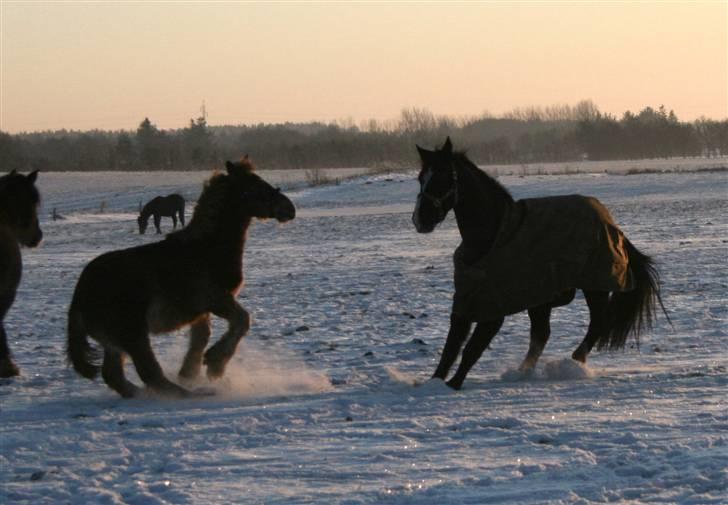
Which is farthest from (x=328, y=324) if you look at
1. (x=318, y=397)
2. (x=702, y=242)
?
(x=702, y=242)

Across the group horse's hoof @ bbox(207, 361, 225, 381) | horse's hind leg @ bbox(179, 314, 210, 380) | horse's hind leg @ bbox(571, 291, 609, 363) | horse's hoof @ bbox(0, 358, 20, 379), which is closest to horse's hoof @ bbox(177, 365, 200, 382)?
horse's hind leg @ bbox(179, 314, 210, 380)

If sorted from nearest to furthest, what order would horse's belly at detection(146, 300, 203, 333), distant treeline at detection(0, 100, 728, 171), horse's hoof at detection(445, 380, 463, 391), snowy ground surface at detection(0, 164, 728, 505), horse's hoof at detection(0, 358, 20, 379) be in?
1. snowy ground surface at detection(0, 164, 728, 505)
2. horse's belly at detection(146, 300, 203, 333)
3. horse's hoof at detection(445, 380, 463, 391)
4. horse's hoof at detection(0, 358, 20, 379)
5. distant treeline at detection(0, 100, 728, 171)

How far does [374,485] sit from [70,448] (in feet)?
5.97

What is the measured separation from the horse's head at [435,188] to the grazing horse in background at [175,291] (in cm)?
108

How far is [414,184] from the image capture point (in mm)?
52500

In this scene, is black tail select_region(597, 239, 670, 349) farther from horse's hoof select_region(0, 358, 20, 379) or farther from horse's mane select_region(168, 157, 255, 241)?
horse's hoof select_region(0, 358, 20, 379)

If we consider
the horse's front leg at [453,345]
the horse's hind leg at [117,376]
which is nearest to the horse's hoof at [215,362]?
the horse's hind leg at [117,376]

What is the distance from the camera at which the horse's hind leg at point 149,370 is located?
7.63 metres

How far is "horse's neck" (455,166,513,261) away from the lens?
8.23 metres

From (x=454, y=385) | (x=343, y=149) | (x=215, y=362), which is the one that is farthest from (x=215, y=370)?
(x=343, y=149)

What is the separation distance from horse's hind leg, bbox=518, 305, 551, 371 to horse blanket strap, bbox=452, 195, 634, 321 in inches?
16.4

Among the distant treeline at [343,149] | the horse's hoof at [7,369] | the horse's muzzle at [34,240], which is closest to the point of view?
the horse's hoof at [7,369]

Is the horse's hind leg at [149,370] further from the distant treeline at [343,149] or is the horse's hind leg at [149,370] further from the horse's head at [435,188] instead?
the distant treeline at [343,149]

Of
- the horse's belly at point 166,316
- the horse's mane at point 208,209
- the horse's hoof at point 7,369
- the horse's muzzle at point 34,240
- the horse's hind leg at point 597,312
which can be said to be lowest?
the horse's hoof at point 7,369
